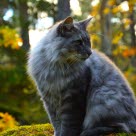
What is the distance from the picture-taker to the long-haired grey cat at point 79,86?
513 cm

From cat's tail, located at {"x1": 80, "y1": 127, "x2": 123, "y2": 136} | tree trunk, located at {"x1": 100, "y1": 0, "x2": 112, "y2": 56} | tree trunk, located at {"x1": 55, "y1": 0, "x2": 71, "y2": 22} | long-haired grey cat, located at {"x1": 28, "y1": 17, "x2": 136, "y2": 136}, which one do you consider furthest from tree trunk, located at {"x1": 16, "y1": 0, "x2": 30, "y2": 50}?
cat's tail, located at {"x1": 80, "y1": 127, "x2": 123, "y2": 136}

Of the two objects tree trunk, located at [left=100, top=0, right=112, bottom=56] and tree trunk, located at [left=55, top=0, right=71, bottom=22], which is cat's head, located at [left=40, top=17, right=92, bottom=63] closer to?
tree trunk, located at [left=55, top=0, right=71, bottom=22]

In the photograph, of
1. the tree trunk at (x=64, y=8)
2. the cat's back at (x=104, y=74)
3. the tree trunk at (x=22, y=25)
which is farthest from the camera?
the tree trunk at (x=22, y=25)

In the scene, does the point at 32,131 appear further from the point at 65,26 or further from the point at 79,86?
the point at 65,26

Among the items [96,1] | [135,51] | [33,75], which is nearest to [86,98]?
[33,75]

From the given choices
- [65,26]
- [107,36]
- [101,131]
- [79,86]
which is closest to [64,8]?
[65,26]

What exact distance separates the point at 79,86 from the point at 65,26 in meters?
0.74

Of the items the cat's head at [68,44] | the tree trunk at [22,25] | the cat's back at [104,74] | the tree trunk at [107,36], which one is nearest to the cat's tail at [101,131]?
the cat's back at [104,74]

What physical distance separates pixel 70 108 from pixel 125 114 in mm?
680

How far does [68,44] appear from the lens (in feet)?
17.0

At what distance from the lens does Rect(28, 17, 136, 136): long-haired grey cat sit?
16.8 feet

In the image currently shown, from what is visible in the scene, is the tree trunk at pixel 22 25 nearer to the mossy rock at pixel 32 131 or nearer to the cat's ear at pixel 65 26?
the mossy rock at pixel 32 131

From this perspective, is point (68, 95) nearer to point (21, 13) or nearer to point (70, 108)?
point (70, 108)

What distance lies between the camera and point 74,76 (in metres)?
5.23
